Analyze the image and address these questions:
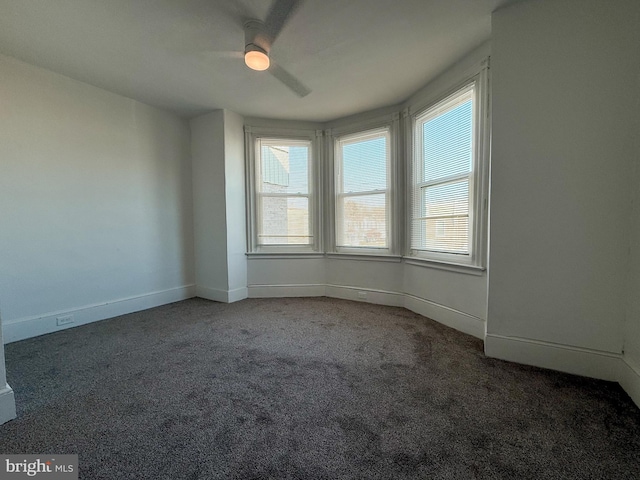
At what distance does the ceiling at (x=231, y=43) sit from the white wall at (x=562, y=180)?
52cm

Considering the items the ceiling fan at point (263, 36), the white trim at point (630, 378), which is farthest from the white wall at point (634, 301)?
the ceiling fan at point (263, 36)

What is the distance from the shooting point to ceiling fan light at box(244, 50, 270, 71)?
6.28ft

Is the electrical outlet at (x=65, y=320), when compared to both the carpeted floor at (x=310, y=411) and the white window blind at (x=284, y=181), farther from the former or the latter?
the white window blind at (x=284, y=181)

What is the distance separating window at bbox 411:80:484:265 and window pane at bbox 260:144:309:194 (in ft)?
5.19

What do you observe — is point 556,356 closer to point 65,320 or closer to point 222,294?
point 222,294

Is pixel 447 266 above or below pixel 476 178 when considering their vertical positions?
below

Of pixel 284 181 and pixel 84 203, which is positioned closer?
pixel 84 203

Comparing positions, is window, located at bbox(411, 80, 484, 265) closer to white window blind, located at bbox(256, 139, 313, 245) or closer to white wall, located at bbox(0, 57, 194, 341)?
white window blind, located at bbox(256, 139, 313, 245)

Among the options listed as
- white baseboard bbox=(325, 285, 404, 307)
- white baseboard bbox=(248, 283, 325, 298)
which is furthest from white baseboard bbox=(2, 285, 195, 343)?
white baseboard bbox=(325, 285, 404, 307)

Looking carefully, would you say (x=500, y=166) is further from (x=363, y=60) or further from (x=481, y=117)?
(x=363, y=60)

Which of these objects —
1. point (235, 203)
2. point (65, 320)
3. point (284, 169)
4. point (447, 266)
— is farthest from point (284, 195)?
point (65, 320)

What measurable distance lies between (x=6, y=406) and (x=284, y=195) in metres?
3.23

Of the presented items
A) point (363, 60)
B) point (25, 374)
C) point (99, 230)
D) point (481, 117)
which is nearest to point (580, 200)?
point (481, 117)

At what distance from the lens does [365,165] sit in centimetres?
377
